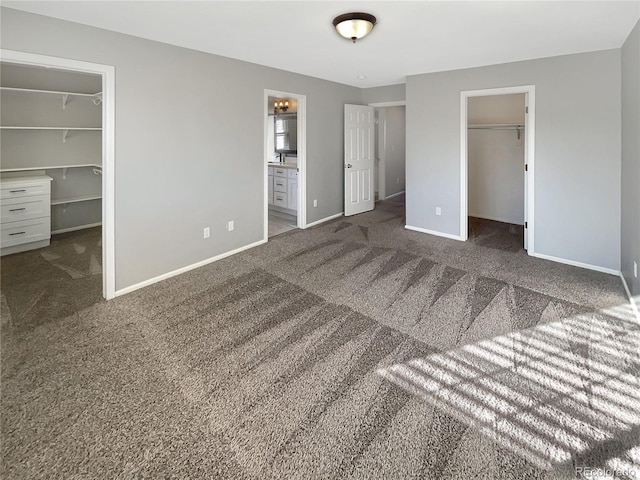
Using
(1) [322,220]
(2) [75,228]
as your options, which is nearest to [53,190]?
(2) [75,228]

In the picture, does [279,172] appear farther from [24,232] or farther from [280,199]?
[24,232]

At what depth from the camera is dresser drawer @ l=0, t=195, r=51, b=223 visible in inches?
168

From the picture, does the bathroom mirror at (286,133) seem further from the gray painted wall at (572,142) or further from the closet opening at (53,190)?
the closet opening at (53,190)

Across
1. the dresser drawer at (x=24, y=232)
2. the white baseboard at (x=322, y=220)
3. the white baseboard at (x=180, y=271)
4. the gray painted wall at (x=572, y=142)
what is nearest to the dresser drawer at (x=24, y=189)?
the dresser drawer at (x=24, y=232)

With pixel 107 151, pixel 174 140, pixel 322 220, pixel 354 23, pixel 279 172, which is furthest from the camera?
pixel 279 172

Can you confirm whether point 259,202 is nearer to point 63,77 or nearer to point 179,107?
point 179,107

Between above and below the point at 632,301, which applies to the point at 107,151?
above

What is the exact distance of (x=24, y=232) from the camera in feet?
14.5

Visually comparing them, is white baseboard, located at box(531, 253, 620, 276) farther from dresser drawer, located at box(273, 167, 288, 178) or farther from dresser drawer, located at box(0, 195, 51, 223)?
dresser drawer, located at box(0, 195, 51, 223)

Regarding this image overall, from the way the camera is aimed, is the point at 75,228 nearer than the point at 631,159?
No

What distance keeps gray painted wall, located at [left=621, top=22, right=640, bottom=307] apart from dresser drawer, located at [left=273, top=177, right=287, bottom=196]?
4598mm

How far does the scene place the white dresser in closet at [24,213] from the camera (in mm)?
4266

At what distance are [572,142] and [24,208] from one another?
6.47 metres

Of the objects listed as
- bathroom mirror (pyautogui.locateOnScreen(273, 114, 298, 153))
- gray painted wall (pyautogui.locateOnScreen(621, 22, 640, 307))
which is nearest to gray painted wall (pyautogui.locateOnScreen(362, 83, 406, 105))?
bathroom mirror (pyautogui.locateOnScreen(273, 114, 298, 153))
